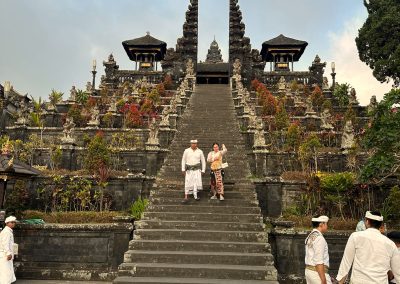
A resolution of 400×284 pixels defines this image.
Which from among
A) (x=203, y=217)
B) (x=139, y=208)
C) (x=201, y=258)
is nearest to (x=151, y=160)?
(x=139, y=208)

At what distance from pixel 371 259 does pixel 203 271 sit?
382 cm

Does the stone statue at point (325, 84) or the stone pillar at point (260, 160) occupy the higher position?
the stone statue at point (325, 84)

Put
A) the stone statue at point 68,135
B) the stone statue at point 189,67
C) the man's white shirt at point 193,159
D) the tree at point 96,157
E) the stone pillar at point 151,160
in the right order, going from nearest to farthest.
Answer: the man's white shirt at point 193,159, the tree at point 96,157, the stone pillar at point 151,160, the stone statue at point 68,135, the stone statue at point 189,67

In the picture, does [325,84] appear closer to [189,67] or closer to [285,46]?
[285,46]

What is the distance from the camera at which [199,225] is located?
350 inches

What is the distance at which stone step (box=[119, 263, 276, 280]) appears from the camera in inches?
286

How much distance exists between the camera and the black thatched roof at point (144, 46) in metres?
36.6

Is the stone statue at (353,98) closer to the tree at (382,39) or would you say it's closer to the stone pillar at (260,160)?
the tree at (382,39)

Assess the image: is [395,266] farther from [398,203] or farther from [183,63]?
[183,63]

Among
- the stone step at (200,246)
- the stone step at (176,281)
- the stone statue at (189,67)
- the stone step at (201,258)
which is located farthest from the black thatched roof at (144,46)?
the stone step at (176,281)

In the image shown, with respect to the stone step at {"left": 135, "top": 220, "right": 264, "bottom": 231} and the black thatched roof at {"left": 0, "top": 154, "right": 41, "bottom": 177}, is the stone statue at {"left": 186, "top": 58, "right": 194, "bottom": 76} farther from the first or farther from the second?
the stone step at {"left": 135, "top": 220, "right": 264, "bottom": 231}

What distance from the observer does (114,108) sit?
19.3 meters

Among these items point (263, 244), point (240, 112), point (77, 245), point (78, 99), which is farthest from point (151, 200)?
point (78, 99)

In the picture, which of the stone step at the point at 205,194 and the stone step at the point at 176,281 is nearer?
the stone step at the point at 176,281
